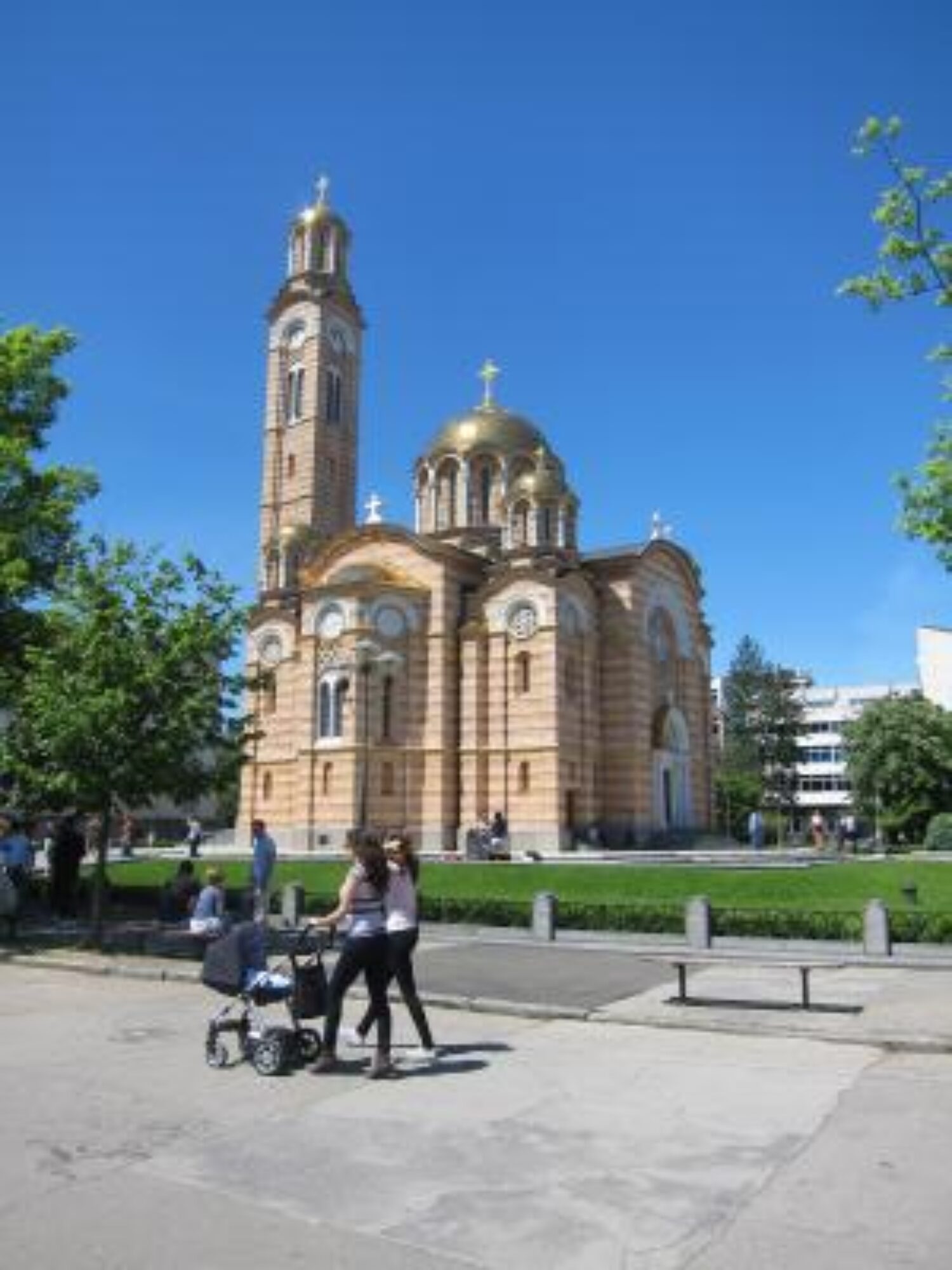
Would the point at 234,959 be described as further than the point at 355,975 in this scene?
Yes

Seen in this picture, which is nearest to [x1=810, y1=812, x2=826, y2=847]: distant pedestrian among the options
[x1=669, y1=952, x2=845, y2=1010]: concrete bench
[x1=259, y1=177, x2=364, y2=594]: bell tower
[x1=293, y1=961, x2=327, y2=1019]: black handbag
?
[x1=259, y1=177, x2=364, y2=594]: bell tower

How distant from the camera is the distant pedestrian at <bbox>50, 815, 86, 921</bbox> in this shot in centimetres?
2342

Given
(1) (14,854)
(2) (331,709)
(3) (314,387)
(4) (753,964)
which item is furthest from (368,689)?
(4) (753,964)

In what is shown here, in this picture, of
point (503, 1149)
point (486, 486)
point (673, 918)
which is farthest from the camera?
point (486, 486)

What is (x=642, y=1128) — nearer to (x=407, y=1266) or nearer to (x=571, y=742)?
(x=407, y=1266)

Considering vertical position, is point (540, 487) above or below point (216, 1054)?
above

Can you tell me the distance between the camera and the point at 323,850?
4222 centimetres

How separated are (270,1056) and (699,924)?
11.2 metres

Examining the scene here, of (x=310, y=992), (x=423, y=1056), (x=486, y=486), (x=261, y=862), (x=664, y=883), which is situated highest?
(x=486, y=486)

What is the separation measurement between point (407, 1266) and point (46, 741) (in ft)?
48.0

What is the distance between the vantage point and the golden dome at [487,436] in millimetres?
51594

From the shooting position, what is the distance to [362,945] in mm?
9844

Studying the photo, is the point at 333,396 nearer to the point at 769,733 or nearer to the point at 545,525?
the point at 545,525

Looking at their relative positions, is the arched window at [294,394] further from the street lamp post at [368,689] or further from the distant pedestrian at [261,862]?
the distant pedestrian at [261,862]
